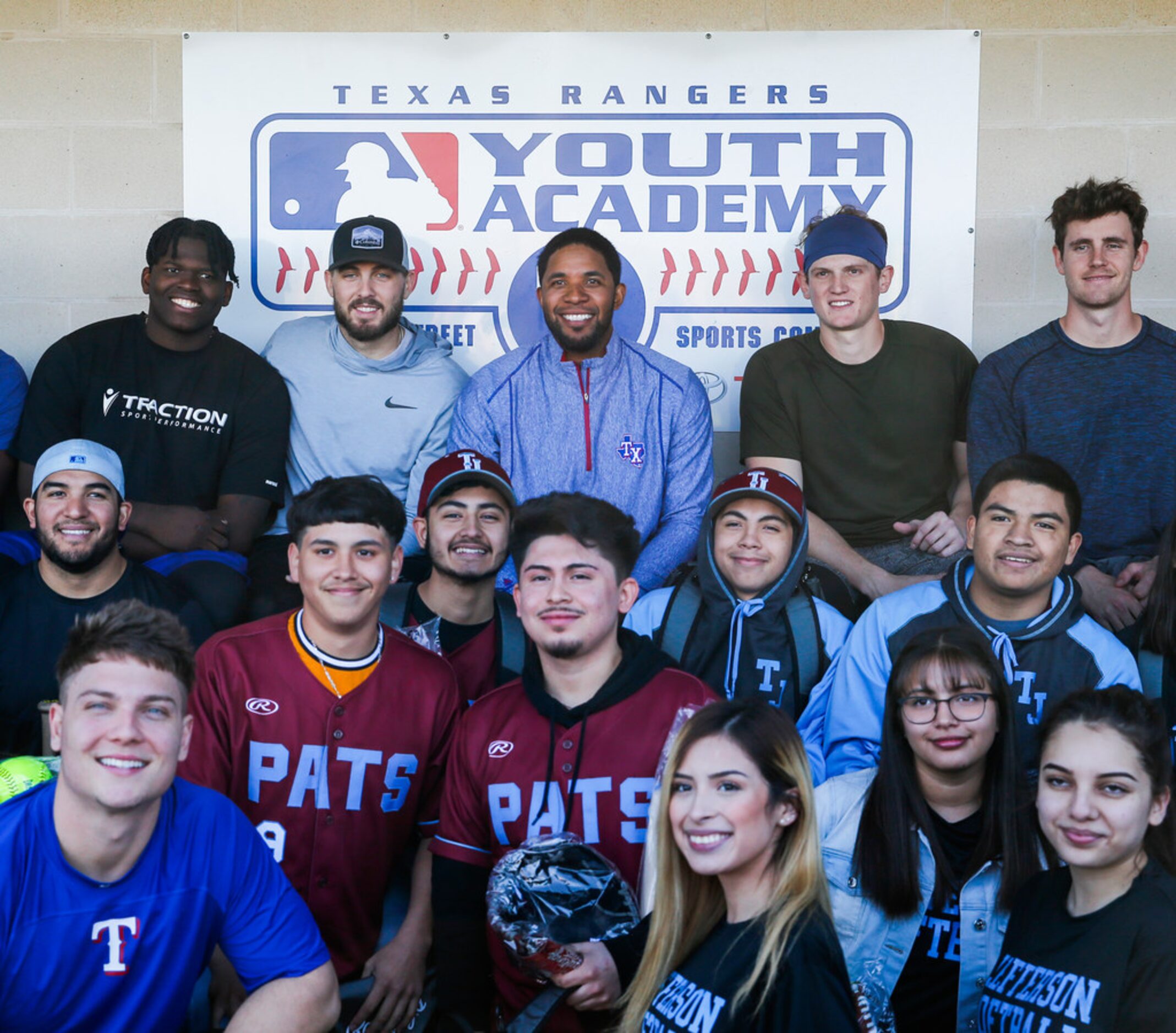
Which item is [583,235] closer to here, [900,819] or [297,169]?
[297,169]

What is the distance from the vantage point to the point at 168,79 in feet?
14.2

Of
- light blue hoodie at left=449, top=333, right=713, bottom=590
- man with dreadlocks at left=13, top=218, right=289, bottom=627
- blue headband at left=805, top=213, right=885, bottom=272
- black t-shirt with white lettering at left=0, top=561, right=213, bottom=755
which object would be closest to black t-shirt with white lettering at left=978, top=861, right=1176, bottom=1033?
light blue hoodie at left=449, top=333, right=713, bottom=590

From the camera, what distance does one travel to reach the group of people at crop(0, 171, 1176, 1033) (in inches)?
83.4

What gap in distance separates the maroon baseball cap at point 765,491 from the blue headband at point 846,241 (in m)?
0.87

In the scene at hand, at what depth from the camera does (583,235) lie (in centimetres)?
394

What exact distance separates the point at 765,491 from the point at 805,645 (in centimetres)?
41

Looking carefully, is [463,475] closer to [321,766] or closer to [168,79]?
[321,766]

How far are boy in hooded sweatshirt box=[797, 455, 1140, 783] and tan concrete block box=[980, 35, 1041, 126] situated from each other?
61.5 inches

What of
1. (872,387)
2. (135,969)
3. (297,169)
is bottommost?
(135,969)

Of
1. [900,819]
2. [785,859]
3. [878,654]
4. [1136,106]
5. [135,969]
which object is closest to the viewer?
[785,859]

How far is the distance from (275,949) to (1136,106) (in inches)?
144

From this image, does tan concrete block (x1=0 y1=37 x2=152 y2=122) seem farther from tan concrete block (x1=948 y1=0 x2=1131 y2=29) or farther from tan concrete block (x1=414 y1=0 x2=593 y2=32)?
tan concrete block (x1=948 y1=0 x2=1131 y2=29)

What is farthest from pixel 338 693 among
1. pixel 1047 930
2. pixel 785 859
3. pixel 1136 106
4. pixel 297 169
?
pixel 1136 106

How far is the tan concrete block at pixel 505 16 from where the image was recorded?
4.27 m
